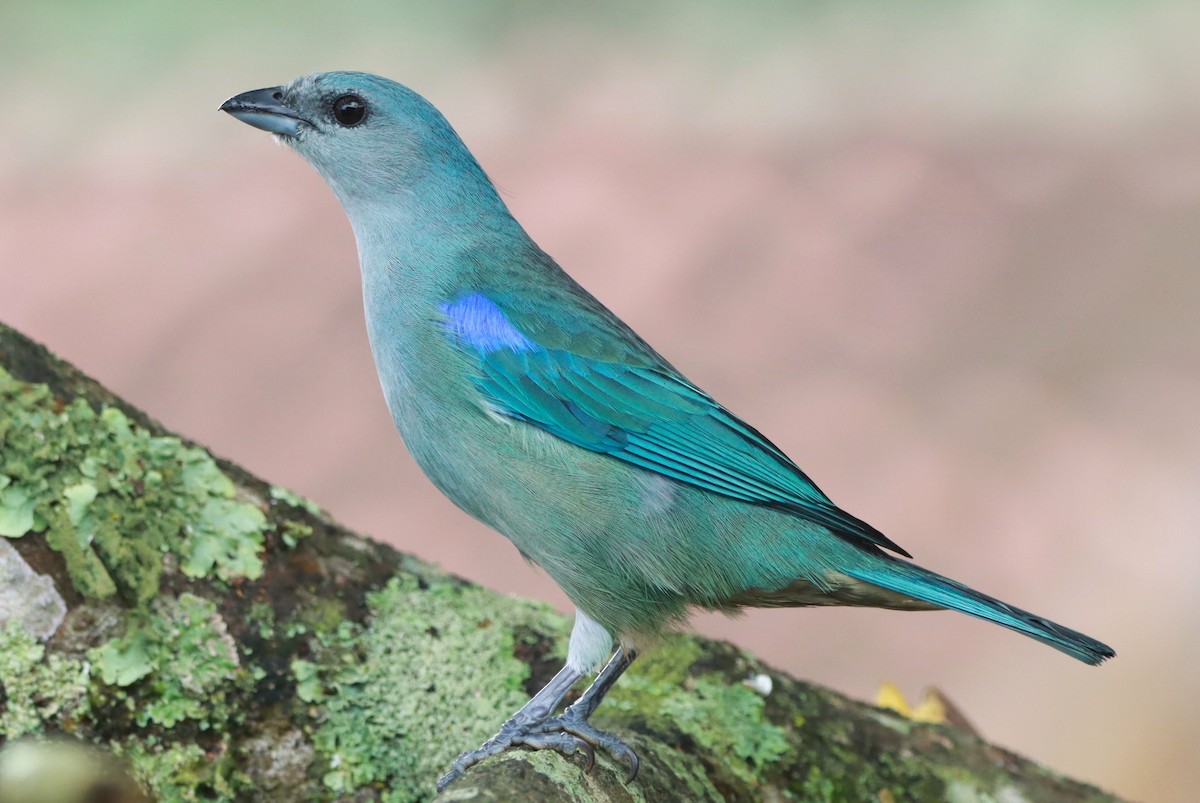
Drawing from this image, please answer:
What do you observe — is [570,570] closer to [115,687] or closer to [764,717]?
[764,717]

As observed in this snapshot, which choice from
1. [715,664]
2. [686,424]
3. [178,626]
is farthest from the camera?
[715,664]

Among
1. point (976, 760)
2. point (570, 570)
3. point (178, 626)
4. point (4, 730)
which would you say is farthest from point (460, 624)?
point (976, 760)

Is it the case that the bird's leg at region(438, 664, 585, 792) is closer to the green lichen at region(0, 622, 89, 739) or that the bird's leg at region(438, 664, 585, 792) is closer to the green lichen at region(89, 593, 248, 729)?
the green lichen at region(89, 593, 248, 729)

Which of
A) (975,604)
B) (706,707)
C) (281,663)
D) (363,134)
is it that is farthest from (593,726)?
(363,134)

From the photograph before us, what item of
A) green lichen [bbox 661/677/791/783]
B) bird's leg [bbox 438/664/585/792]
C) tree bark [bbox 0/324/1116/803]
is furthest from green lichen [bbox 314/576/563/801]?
green lichen [bbox 661/677/791/783]

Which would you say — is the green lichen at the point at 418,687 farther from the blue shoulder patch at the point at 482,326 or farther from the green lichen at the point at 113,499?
the blue shoulder patch at the point at 482,326

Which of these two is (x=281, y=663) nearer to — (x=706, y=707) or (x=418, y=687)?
(x=418, y=687)

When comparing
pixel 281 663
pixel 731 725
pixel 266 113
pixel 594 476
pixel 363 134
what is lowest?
pixel 281 663
